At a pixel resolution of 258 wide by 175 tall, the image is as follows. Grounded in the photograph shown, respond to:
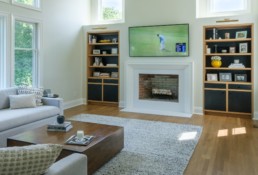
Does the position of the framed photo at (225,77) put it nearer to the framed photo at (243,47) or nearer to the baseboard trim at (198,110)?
the framed photo at (243,47)

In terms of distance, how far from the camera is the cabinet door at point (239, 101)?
5.32 meters

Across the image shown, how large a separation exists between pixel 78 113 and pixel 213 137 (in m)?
3.19

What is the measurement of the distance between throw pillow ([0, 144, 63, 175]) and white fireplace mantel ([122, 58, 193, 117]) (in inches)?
180

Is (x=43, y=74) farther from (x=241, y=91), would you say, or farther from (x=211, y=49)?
(x=241, y=91)

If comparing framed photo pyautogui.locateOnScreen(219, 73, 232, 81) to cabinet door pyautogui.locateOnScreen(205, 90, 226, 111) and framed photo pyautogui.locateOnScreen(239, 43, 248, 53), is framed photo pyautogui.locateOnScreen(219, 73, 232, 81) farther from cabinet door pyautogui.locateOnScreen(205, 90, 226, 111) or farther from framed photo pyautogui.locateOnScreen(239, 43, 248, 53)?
framed photo pyautogui.locateOnScreen(239, 43, 248, 53)

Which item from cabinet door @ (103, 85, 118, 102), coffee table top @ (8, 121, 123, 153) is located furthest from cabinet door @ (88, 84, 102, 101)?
coffee table top @ (8, 121, 123, 153)

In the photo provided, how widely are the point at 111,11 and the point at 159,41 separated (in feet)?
6.23

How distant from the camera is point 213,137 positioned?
402cm

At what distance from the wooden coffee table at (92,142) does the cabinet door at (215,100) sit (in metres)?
3.12

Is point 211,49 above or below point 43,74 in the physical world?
above

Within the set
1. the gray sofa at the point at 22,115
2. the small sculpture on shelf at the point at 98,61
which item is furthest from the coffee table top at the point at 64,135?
the small sculpture on shelf at the point at 98,61

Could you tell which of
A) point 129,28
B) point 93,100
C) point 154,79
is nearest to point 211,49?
point 154,79

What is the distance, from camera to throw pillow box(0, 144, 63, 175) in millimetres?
1211

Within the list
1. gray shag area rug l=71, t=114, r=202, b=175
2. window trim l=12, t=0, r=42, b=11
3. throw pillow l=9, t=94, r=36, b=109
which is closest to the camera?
gray shag area rug l=71, t=114, r=202, b=175
